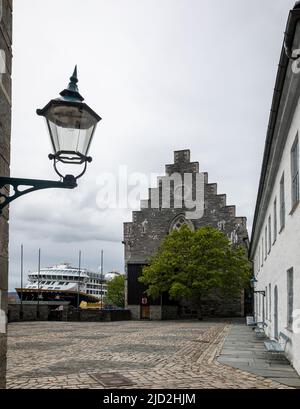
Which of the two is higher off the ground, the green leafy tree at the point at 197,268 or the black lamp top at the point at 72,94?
the black lamp top at the point at 72,94

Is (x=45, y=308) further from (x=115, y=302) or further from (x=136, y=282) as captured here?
(x=115, y=302)

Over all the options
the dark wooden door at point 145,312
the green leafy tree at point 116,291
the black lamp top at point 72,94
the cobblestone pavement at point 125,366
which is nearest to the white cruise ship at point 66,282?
the green leafy tree at point 116,291

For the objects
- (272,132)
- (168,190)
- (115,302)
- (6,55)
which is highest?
(168,190)

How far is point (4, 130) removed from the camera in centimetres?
491

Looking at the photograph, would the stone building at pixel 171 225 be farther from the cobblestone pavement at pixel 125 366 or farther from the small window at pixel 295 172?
the small window at pixel 295 172

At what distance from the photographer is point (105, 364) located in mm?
11586

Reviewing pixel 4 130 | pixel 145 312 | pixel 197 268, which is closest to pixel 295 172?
pixel 4 130

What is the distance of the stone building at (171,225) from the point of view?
43188mm

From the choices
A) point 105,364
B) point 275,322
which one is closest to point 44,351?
point 105,364

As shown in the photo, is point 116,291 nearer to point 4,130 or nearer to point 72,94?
point 4,130

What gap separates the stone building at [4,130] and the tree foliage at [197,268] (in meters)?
32.9

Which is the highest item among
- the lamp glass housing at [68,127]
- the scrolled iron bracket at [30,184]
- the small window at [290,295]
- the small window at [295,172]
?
the small window at [295,172]

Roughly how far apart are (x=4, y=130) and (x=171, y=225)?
42.8 meters
